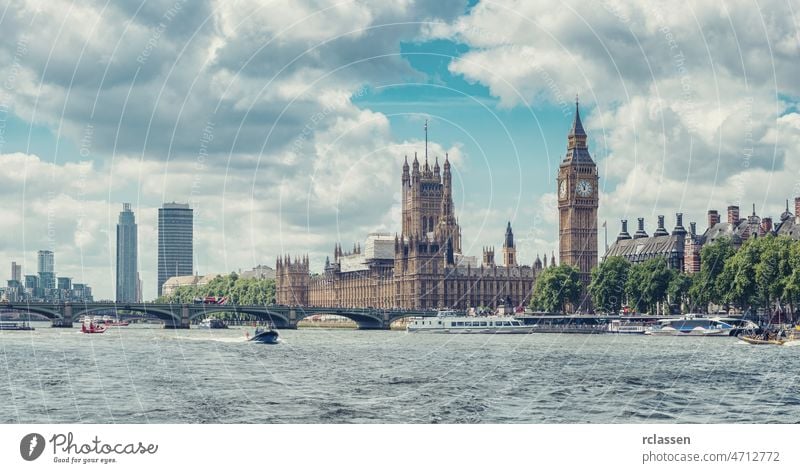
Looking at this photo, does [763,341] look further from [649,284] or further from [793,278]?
[649,284]

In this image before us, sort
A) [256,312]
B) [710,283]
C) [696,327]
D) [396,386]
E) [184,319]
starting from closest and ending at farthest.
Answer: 1. [396,386]
2. [696,327]
3. [710,283]
4. [256,312]
5. [184,319]

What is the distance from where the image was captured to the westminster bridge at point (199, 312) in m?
162

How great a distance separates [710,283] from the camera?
15362 centimetres

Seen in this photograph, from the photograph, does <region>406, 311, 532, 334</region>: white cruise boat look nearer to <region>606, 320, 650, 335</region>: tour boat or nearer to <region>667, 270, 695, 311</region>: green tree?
<region>606, 320, 650, 335</region>: tour boat

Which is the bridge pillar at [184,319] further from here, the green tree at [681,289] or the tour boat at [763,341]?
the tour boat at [763,341]

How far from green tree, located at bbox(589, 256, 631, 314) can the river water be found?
8481cm

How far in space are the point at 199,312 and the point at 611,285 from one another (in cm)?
5554

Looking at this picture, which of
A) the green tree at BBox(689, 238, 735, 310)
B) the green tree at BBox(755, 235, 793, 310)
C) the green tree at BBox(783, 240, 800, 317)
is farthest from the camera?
the green tree at BBox(689, 238, 735, 310)

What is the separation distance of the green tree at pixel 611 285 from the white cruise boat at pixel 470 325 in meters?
19.6

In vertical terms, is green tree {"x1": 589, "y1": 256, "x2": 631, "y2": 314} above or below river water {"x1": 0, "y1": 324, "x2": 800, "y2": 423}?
above

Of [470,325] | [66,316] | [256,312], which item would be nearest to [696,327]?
[470,325]

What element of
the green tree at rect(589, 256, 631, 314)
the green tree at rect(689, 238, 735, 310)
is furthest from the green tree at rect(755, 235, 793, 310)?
the green tree at rect(589, 256, 631, 314)

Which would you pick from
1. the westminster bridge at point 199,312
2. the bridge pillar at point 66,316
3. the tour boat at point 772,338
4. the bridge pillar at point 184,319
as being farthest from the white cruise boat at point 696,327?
the bridge pillar at point 66,316

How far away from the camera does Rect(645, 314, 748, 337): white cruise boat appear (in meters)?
137
